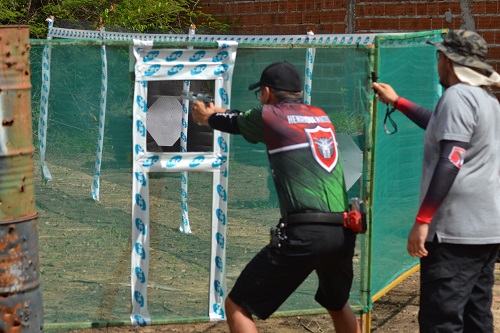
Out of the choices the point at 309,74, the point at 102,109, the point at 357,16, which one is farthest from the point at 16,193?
the point at 357,16

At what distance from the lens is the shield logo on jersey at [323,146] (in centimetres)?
492

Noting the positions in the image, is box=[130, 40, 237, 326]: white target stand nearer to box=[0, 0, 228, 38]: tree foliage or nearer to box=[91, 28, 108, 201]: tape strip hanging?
box=[91, 28, 108, 201]: tape strip hanging

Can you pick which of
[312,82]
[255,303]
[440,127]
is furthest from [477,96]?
[312,82]

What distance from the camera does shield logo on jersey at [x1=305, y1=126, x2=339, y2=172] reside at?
4.92 metres

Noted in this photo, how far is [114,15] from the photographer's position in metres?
16.4

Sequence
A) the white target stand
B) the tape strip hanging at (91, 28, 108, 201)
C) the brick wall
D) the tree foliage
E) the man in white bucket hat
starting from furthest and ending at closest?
the tree foliage → the brick wall → the tape strip hanging at (91, 28, 108, 201) → the white target stand → the man in white bucket hat

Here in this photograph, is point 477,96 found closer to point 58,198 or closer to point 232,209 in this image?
point 232,209

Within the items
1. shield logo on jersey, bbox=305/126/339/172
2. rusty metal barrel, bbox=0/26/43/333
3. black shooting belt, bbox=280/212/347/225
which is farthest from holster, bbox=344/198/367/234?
rusty metal barrel, bbox=0/26/43/333

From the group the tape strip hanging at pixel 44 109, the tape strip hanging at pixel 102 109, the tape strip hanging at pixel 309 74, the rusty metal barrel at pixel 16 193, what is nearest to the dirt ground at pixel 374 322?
the tape strip hanging at pixel 102 109

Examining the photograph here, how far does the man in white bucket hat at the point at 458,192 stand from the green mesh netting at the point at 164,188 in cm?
137

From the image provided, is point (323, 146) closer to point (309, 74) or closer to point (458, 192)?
point (458, 192)

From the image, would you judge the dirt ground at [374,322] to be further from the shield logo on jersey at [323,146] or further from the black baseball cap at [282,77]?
the black baseball cap at [282,77]

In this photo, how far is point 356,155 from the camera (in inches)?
243

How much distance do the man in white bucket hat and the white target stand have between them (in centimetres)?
170
